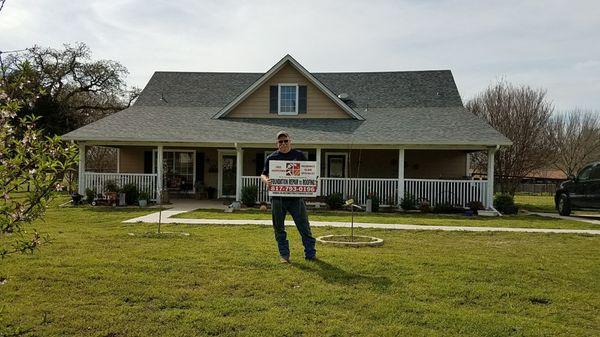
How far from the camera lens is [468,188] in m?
17.1

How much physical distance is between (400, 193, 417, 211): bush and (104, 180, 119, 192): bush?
996 cm

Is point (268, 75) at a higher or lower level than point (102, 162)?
higher

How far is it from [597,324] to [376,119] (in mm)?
15329

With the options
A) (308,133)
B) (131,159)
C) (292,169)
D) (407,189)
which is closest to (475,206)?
(407,189)

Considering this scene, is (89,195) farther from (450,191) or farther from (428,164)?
(428,164)

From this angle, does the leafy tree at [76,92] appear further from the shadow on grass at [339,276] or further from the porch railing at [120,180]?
the shadow on grass at [339,276]

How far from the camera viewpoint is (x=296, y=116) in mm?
19828

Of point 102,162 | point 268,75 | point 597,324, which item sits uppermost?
point 268,75

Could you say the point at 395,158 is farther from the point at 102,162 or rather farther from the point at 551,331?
the point at 102,162

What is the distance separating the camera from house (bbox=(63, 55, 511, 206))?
17328mm

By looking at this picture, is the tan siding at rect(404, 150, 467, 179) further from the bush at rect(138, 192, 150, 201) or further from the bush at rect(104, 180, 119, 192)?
the bush at rect(104, 180, 119, 192)

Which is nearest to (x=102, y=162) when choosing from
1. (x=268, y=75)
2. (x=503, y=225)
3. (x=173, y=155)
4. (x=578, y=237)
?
(x=173, y=155)

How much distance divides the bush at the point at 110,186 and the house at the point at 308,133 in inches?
12.6

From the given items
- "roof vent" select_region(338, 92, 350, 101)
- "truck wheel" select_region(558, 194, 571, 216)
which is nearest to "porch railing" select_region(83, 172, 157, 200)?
"roof vent" select_region(338, 92, 350, 101)
